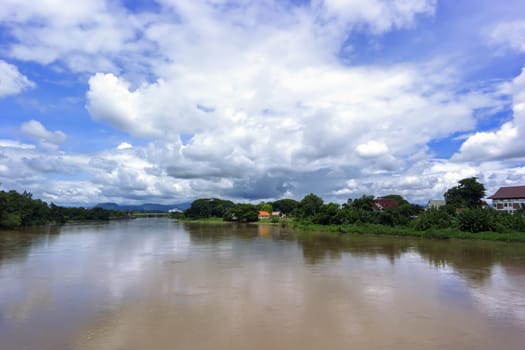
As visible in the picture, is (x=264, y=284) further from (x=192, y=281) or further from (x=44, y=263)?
(x=44, y=263)

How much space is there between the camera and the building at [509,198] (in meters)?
46.7

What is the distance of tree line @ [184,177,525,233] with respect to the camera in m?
27.2

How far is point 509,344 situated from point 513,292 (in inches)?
211

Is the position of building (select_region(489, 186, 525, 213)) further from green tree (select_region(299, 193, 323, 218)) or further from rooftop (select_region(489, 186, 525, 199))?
green tree (select_region(299, 193, 323, 218))

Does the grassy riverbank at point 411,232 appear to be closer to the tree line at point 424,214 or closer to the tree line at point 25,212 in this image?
the tree line at point 424,214

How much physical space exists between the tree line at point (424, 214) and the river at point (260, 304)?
11121mm

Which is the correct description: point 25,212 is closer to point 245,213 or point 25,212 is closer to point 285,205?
point 245,213

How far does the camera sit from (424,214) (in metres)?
32.1

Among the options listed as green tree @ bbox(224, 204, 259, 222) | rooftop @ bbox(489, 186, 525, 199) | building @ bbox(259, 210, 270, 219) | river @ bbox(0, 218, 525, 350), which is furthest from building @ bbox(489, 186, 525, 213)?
building @ bbox(259, 210, 270, 219)

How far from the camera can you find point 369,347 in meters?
6.68

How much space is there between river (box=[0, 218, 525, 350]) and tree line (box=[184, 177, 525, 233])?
1112 cm

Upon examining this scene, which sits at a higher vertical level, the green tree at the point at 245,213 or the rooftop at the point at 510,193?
the rooftop at the point at 510,193

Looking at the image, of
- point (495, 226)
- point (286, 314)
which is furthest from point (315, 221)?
point (286, 314)

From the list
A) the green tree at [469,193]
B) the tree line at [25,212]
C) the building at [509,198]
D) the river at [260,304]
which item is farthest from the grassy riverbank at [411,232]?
the tree line at [25,212]
